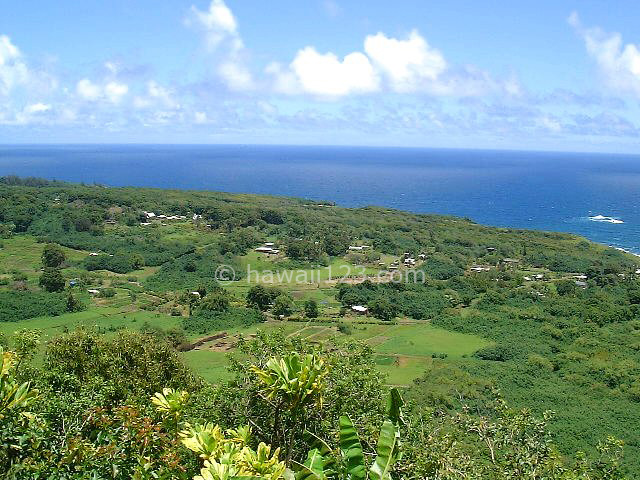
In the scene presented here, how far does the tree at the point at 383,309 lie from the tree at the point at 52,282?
2572 cm

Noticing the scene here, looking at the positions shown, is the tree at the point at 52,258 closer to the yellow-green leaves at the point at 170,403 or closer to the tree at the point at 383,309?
the tree at the point at 383,309

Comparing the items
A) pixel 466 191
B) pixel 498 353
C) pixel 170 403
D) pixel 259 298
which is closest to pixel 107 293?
pixel 259 298

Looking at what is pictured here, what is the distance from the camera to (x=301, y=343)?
50.9ft

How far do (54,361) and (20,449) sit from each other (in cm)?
980

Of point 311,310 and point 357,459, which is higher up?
point 357,459

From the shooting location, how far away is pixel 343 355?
14539 millimetres

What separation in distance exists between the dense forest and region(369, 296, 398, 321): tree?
0.75 ft

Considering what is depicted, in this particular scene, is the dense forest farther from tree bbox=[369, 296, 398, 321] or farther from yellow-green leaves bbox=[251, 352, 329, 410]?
tree bbox=[369, 296, 398, 321]

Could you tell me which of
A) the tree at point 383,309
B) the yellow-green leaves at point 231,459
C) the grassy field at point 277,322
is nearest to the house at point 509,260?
the grassy field at point 277,322

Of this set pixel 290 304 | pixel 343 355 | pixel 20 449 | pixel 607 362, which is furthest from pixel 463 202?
pixel 20 449

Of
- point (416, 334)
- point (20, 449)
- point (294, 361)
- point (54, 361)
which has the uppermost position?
point (294, 361)

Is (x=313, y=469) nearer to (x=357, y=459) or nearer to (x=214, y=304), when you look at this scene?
(x=357, y=459)

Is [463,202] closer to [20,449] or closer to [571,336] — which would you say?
[571,336]

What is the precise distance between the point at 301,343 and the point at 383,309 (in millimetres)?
30401
